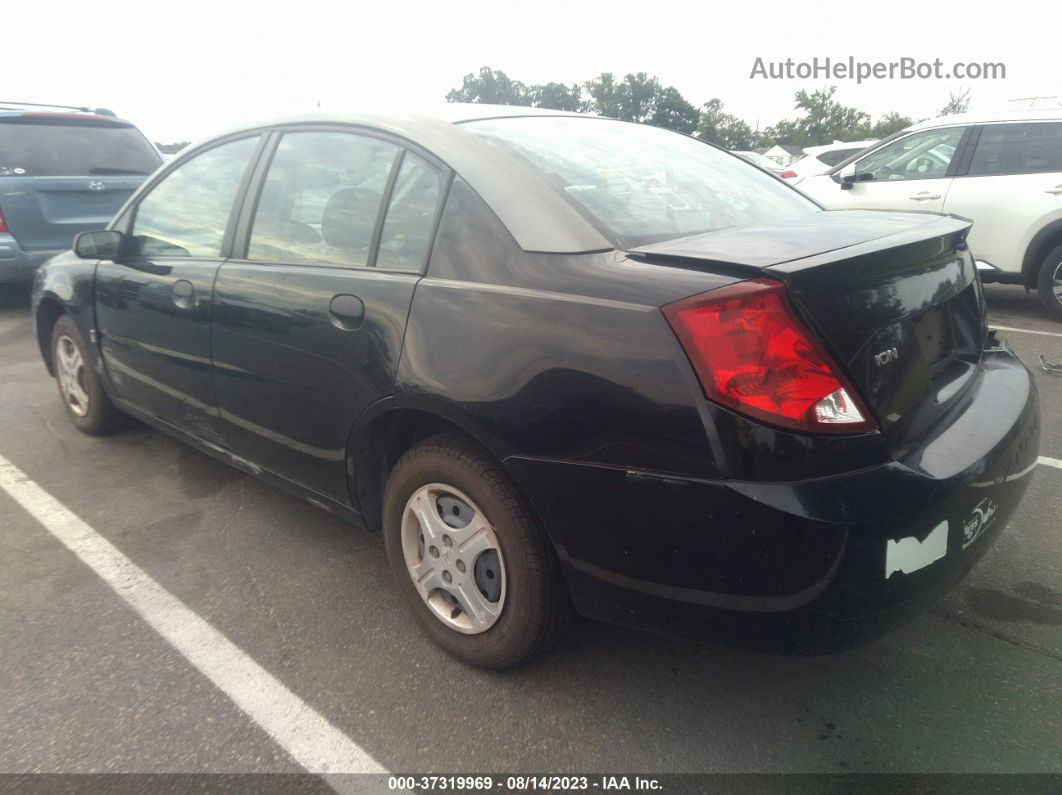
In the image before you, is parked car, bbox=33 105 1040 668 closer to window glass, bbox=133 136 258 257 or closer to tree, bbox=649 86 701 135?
window glass, bbox=133 136 258 257

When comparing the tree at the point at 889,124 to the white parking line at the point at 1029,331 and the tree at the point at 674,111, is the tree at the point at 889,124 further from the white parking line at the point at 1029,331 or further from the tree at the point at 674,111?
the white parking line at the point at 1029,331

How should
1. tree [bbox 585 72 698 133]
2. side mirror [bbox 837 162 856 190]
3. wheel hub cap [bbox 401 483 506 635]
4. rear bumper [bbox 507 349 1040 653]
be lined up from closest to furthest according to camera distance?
rear bumper [bbox 507 349 1040 653], wheel hub cap [bbox 401 483 506 635], side mirror [bbox 837 162 856 190], tree [bbox 585 72 698 133]

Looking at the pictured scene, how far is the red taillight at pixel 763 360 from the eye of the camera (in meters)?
1.70

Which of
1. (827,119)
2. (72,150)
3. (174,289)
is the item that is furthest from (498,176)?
(827,119)

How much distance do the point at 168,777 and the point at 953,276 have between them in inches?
94.6

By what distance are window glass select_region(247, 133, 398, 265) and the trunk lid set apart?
0.97m

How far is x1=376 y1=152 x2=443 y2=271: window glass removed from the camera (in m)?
2.34

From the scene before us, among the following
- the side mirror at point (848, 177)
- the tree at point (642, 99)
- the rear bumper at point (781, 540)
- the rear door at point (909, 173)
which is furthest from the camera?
the tree at point (642, 99)

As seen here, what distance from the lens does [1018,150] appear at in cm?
652

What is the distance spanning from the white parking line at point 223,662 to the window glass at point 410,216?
49.2 inches

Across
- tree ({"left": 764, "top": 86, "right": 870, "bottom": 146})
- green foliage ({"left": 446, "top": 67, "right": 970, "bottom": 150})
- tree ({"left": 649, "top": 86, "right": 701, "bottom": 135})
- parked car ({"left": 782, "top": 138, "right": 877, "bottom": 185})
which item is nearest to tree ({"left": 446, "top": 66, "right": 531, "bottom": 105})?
green foliage ({"left": 446, "top": 67, "right": 970, "bottom": 150})

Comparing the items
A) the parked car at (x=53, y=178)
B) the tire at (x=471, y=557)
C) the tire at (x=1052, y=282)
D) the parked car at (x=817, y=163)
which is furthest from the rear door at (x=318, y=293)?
the parked car at (x=817, y=163)

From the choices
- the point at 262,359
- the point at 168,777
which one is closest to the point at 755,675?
the point at 168,777

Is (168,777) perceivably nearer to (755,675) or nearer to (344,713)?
(344,713)
